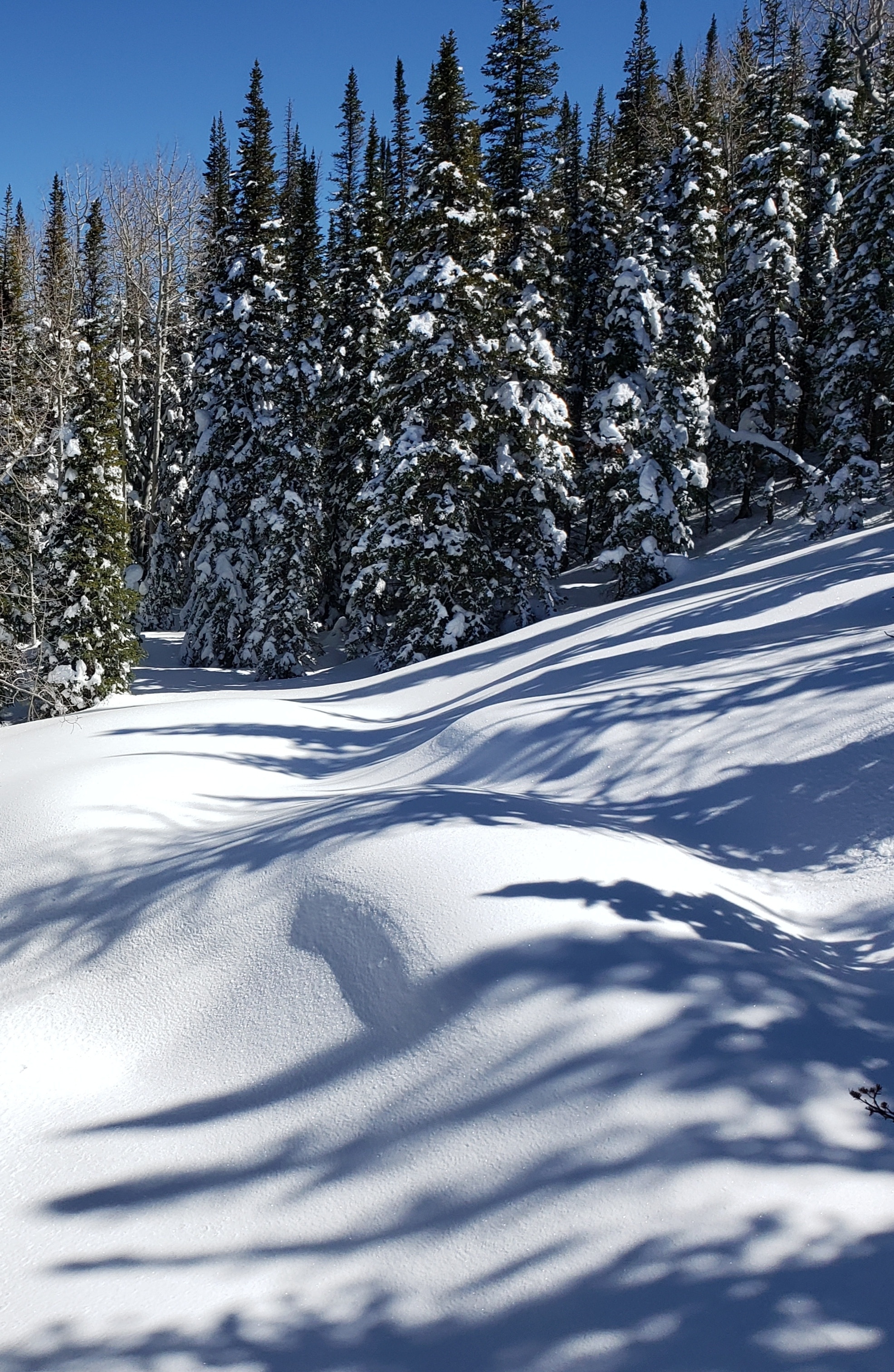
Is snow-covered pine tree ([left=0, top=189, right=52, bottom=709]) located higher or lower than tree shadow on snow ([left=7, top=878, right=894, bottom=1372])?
higher

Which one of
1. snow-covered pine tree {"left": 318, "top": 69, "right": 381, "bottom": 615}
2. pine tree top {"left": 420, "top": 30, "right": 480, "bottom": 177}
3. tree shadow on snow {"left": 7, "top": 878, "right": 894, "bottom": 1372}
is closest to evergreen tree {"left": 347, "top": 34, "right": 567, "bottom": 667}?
pine tree top {"left": 420, "top": 30, "right": 480, "bottom": 177}

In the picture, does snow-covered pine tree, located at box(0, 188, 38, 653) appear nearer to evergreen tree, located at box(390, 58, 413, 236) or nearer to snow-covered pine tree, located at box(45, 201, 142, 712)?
snow-covered pine tree, located at box(45, 201, 142, 712)

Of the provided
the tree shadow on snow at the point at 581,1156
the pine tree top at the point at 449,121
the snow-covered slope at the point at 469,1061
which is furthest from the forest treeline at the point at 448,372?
the tree shadow on snow at the point at 581,1156

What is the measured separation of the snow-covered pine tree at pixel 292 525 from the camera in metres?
25.9

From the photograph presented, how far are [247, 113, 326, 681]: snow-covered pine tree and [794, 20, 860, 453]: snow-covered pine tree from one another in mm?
16581

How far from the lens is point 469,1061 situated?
396 cm

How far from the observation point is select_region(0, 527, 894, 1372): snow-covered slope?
2969 mm

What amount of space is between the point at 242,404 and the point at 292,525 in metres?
4.68

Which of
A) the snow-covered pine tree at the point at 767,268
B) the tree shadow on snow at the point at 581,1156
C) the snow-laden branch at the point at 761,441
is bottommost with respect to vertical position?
the tree shadow on snow at the point at 581,1156

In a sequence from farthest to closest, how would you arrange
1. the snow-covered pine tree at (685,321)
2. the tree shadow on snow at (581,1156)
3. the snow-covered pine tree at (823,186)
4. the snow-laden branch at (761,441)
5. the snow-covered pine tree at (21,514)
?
1. the snow-covered pine tree at (823,186)
2. the snow-laden branch at (761,441)
3. the snow-covered pine tree at (685,321)
4. the snow-covered pine tree at (21,514)
5. the tree shadow on snow at (581,1156)

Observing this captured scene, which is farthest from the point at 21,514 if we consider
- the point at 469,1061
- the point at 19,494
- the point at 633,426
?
the point at 469,1061

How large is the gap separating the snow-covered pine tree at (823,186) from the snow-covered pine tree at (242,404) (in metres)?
17.5

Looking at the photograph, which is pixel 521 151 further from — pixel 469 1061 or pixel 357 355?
pixel 469 1061

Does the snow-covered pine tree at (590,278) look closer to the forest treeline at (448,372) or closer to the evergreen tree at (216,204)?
the forest treeline at (448,372)
